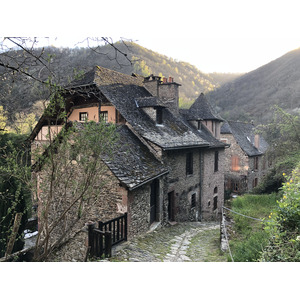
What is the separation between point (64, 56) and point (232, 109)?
5712 millimetres

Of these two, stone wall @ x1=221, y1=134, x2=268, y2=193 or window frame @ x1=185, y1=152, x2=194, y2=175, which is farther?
stone wall @ x1=221, y1=134, x2=268, y2=193

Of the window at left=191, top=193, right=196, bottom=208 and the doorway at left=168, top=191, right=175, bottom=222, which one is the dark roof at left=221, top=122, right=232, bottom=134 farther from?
the doorway at left=168, top=191, right=175, bottom=222

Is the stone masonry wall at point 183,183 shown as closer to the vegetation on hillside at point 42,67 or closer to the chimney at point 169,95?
the chimney at point 169,95

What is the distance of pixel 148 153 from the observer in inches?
305

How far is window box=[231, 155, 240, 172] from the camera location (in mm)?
16228

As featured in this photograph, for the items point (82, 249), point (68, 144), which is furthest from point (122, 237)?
point (68, 144)

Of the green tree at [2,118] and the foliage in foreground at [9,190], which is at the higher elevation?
the green tree at [2,118]

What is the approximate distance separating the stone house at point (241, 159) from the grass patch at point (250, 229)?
6.02m

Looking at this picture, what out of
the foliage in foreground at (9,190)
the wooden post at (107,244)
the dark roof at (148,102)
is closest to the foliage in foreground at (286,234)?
the wooden post at (107,244)

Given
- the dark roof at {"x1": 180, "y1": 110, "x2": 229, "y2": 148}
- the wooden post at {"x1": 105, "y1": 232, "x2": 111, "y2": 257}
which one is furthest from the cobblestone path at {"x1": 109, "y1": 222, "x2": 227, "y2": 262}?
the dark roof at {"x1": 180, "y1": 110, "x2": 229, "y2": 148}

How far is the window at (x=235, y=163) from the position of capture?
1623 cm

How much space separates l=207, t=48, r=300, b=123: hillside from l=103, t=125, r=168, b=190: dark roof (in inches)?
106

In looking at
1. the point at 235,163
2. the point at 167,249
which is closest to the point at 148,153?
the point at 167,249

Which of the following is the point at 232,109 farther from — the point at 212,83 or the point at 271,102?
the point at 212,83
